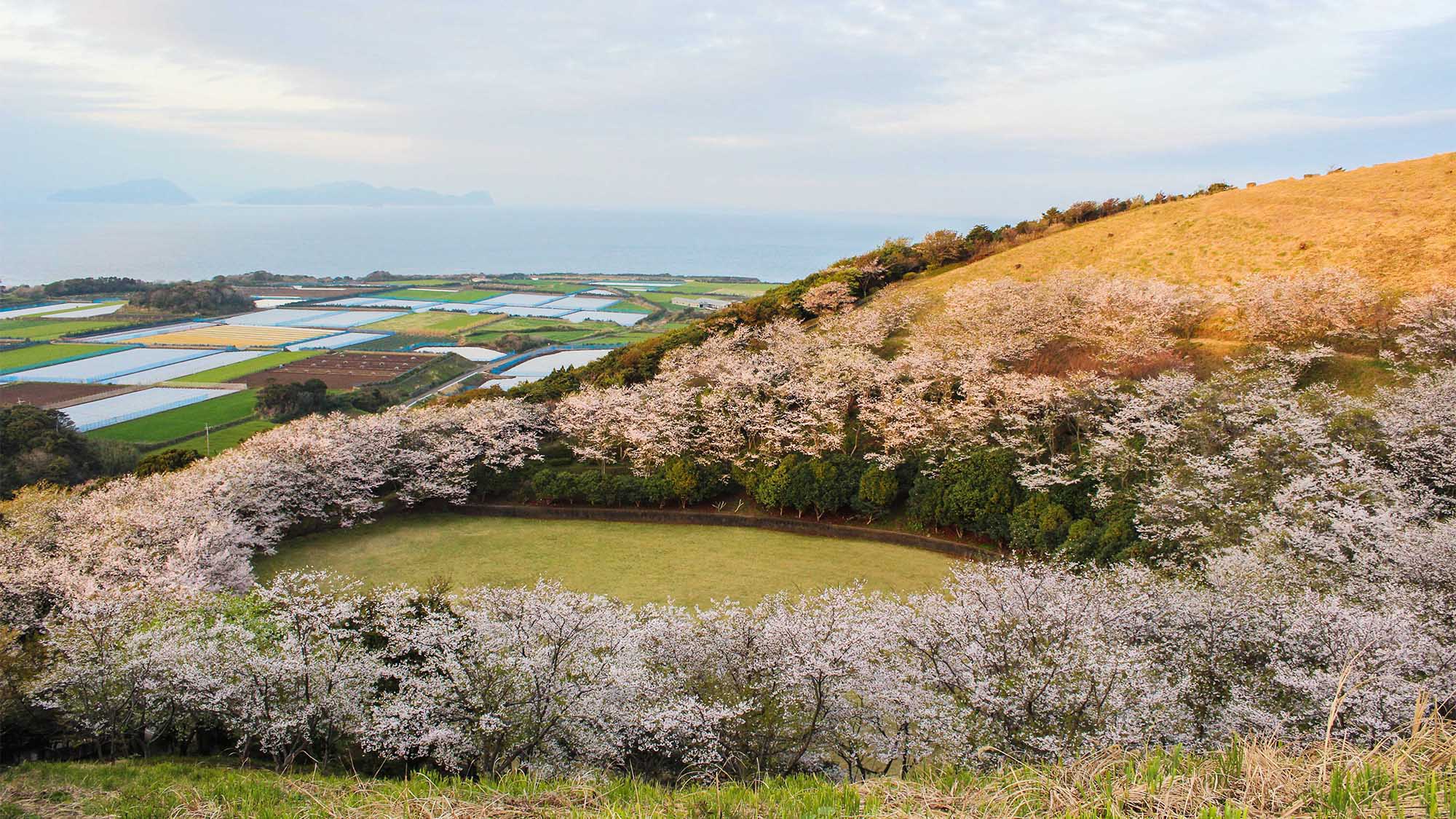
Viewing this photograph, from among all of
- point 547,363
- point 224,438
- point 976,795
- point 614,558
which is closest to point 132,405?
point 224,438

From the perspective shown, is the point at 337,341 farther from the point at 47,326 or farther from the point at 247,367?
the point at 47,326

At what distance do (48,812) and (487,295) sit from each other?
110 m

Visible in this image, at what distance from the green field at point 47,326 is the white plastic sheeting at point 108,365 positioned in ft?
37.9

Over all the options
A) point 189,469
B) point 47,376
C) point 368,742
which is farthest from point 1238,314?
point 47,376

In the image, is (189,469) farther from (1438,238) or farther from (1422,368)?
(1438,238)

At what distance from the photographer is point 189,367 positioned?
2384 inches

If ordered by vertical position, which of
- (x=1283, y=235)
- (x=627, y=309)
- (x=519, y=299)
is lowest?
(x=627, y=309)

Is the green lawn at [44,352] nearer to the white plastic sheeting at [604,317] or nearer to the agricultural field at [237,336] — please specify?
the agricultural field at [237,336]

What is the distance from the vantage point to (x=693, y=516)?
92.8 feet

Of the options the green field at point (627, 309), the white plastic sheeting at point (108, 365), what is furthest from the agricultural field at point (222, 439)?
the green field at point (627, 309)

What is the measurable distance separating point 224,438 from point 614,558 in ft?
99.1

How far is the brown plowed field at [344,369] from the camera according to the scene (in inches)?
2254

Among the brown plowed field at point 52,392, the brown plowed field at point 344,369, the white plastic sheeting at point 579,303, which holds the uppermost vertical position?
the white plastic sheeting at point 579,303

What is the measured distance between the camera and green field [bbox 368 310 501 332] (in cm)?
8356
